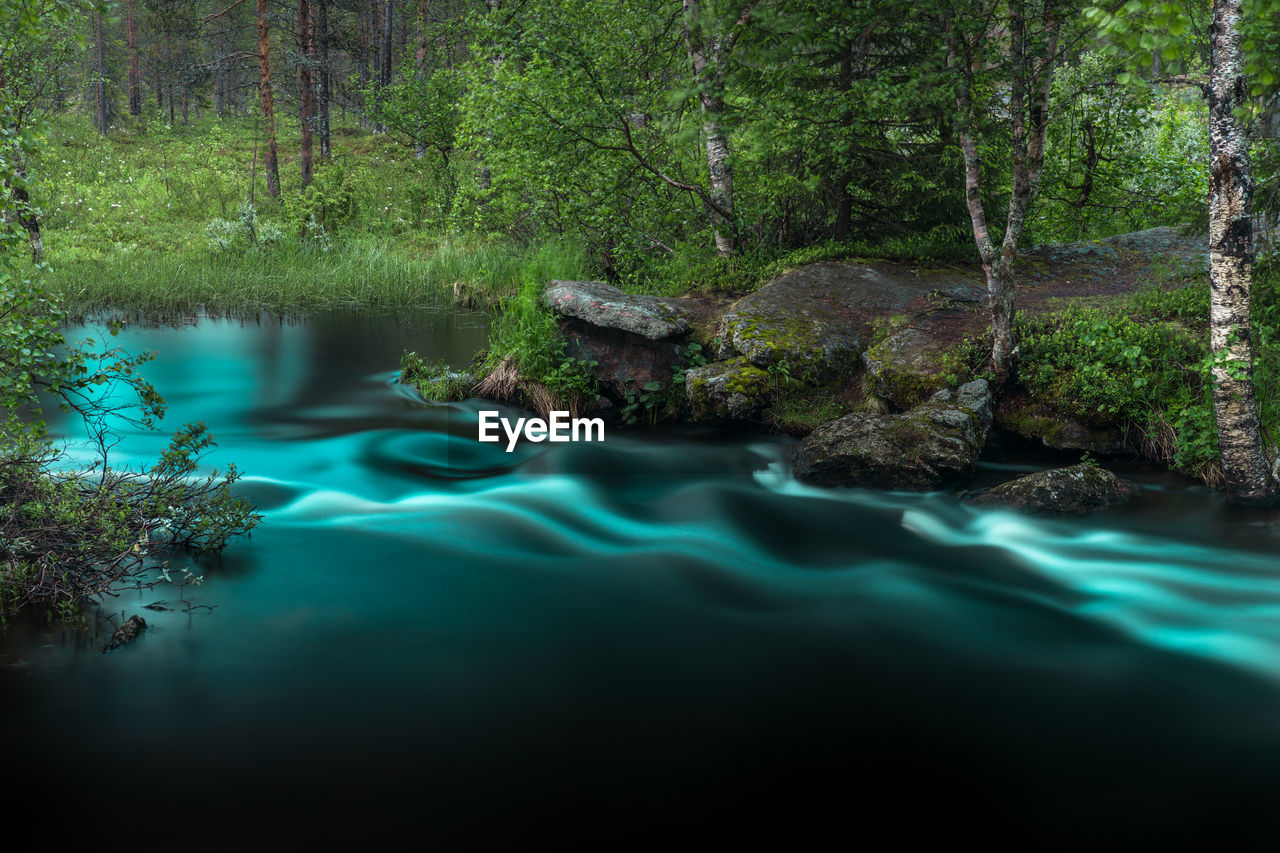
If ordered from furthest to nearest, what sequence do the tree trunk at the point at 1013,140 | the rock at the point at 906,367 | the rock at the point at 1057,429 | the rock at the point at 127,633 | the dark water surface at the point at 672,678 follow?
the rock at the point at 906,367 < the rock at the point at 1057,429 < the tree trunk at the point at 1013,140 < the rock at the point at 127,633 < the dark water surface at the point at 672,678

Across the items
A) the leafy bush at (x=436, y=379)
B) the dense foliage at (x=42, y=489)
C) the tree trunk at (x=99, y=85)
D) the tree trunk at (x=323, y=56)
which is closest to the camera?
the dense foliage at (x=42, y=489)

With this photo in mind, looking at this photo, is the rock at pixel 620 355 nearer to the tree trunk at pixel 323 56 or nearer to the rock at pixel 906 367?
the rock at pixel 906 367

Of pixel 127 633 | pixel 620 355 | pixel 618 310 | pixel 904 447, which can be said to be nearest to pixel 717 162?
pixel 618 310

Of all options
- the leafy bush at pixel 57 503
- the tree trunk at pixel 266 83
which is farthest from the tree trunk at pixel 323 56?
the leafy bush at pixel 57 503

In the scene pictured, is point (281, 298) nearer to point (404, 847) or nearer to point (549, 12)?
point (549, 12)

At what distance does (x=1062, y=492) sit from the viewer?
7.73 m

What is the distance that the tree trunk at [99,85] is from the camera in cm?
3906

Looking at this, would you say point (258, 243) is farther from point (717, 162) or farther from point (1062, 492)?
point (1062, 492)

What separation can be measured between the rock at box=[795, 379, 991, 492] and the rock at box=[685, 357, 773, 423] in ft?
3.98

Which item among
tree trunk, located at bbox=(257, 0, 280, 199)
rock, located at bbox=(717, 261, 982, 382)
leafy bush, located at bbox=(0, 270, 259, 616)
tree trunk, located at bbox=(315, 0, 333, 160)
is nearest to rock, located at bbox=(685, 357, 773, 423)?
rock, located at bbox=(717, 261, 982, 382)

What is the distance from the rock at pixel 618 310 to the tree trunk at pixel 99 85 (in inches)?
1440

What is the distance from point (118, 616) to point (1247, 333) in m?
8.34

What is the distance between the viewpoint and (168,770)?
14.4 feet

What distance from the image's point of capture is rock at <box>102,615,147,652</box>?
540 cm
